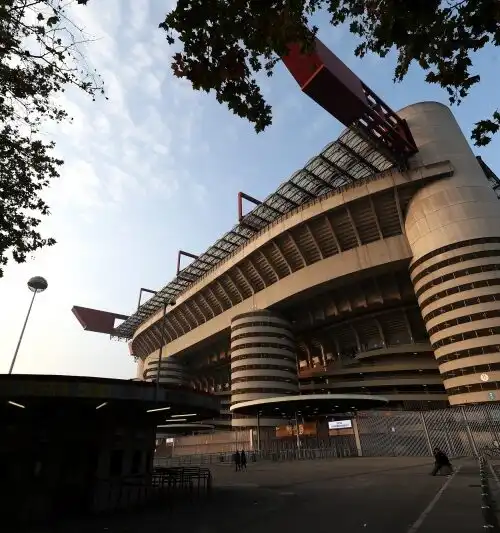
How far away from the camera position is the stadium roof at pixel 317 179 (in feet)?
157

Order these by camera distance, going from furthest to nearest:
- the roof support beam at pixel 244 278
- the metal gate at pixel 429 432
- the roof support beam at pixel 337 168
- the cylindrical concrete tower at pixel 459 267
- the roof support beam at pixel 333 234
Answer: the roof support beam at pixel 244 278
the roof support beam at pixel 333 234
the roof support beam at pixel 337 168
the cylindrical concrete tower at pixel 459 267
the metal gate at pixel 429 432

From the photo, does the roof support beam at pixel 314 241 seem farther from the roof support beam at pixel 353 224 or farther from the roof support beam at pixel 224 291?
the roof support beam at pixel 224 291

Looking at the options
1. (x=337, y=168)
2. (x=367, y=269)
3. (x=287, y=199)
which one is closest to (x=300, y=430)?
(x=367, y=269)

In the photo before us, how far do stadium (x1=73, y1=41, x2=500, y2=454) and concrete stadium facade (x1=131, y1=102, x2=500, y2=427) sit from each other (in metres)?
0.18

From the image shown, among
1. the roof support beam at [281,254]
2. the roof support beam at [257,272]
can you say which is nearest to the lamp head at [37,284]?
the roof support beam at [281,254]

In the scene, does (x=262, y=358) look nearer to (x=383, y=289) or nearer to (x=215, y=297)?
(x=215, y=297)

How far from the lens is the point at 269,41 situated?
18.0 feet

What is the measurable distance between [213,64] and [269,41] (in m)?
0.92

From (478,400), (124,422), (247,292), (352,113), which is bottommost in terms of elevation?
(124,422)

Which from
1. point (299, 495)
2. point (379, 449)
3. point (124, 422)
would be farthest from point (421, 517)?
point (379, 449)

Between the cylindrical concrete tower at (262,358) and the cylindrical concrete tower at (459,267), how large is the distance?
2364 cm

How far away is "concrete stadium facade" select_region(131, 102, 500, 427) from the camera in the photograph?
41469mm

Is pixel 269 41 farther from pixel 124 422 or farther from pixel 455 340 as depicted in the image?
pixel 455 340

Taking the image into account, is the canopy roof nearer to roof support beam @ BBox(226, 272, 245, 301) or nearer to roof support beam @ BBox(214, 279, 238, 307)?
roof support beam @ BBox(226, 272, 245, 301)
